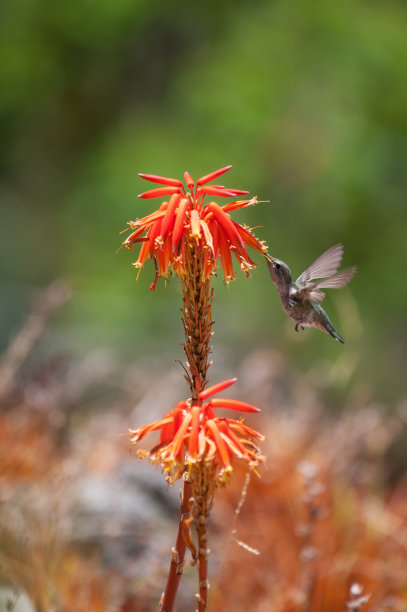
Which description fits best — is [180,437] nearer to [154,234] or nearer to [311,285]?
[154,234]

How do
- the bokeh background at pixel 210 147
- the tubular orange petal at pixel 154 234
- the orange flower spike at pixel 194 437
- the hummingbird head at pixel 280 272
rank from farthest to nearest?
the bokeh background at pixel 210 147 < the hummingbird head at pixel 280 272 < the tubular orange petal at pixel 154 234 < the orange flower spike at pixel 194 437

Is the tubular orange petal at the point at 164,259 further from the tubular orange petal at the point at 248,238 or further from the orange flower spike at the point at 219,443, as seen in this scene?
the orange flower spike at the point at 219,443

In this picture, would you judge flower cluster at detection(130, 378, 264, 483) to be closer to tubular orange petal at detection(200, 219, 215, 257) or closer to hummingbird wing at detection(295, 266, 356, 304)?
tubular orange petal at detection(200, 219, 215, 257)

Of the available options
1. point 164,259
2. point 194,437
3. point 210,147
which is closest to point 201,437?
point 194,437

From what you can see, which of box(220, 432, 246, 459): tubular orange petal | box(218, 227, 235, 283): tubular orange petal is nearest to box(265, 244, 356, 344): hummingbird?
box(218, 227, 235, 283): tubular orange petal

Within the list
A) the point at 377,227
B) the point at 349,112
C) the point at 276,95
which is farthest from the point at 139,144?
the point at 377,227

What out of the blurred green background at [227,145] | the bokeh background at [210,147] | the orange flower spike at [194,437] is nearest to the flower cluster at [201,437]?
the orange flower spike at [194,437]

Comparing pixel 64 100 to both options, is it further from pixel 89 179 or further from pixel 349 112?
pixel 349 112
